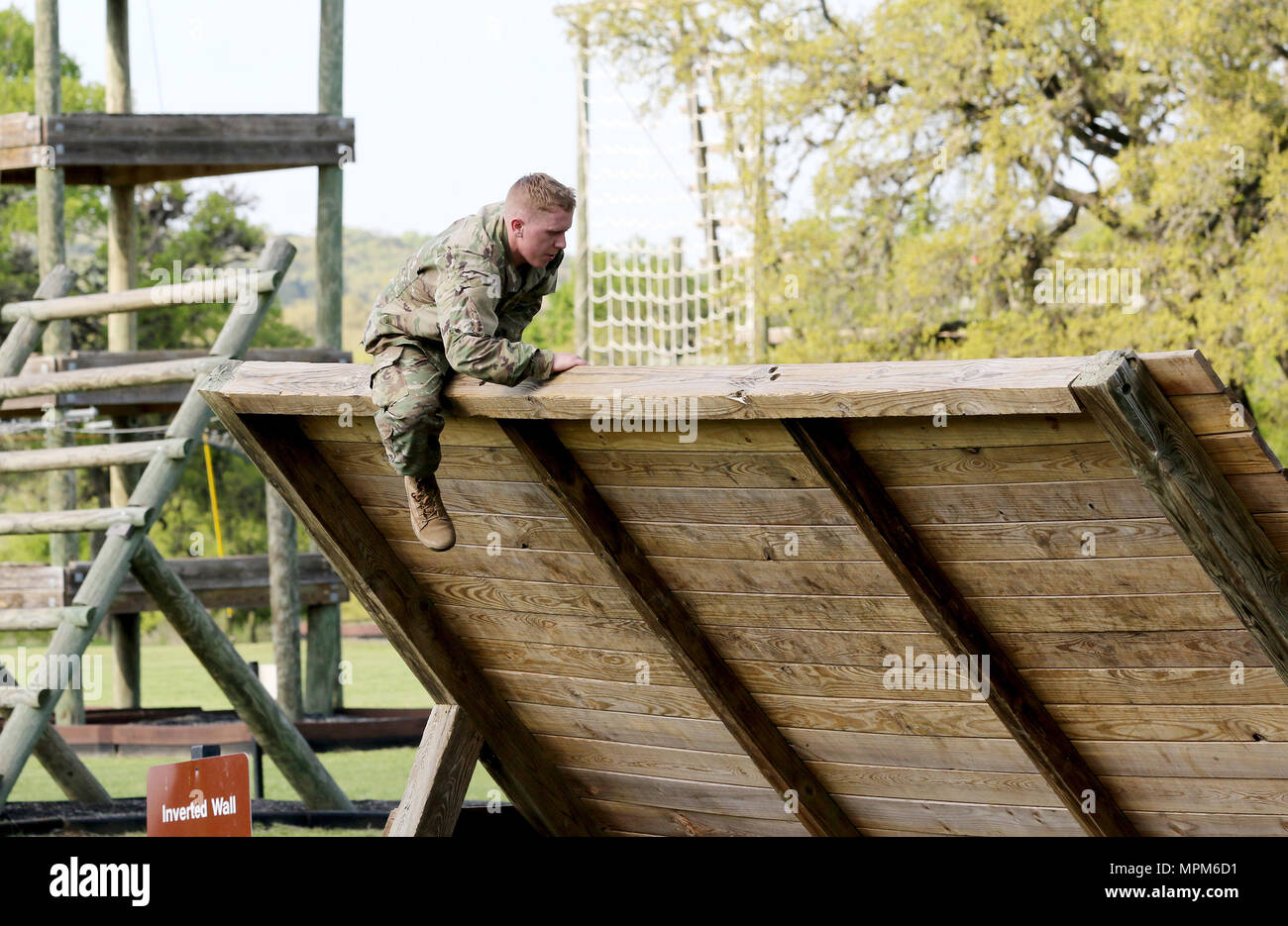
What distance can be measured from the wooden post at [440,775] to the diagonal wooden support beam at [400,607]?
0.21 ft

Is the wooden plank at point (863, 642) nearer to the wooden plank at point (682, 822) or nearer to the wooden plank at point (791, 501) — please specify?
the wooden plank at point (791, 501)

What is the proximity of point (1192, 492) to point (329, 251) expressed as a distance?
8.44m

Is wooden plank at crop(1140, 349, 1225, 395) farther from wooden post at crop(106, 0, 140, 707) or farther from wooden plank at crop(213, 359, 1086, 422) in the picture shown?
wooden post at crop(106, 0, 140, 707)

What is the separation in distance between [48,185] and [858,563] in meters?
8.16

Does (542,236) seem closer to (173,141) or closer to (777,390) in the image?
(777,390)

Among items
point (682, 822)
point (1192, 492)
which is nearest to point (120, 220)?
point (682, 822)

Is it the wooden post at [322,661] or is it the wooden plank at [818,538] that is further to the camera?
the wooden post at [322,661]

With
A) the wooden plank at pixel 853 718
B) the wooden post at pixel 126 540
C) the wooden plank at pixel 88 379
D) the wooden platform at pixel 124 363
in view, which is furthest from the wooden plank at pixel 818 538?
the wooden platform at pixel 124 363

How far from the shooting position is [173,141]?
9633mm

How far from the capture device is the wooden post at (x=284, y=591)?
10484 millimetres

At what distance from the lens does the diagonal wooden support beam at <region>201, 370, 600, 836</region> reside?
465 cm

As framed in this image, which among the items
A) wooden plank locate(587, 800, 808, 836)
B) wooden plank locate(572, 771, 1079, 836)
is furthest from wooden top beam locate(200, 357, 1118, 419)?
wooden plank locate(587, 800, 808, 836)
